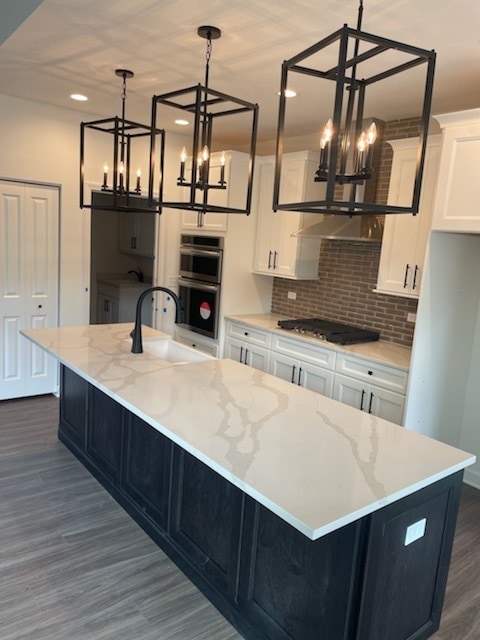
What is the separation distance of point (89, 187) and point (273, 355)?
2451 millimetres

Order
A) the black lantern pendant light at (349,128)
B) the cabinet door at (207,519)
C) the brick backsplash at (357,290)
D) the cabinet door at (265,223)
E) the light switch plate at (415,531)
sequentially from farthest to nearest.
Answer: the cabinet door at (265,223) → the brick backsplash at (357,290) → the cabinet door at (207,519) → the light switch plate at (415,531) → the black lantern pendant light at (349,128)

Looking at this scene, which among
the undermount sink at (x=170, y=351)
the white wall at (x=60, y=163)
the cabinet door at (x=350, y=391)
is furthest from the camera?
the white wall at (x=60, y=163)

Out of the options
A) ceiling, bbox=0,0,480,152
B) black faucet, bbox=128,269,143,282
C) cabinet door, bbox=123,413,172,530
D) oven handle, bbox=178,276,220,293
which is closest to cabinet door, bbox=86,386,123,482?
cabinet door, bbox=123,413,172,530

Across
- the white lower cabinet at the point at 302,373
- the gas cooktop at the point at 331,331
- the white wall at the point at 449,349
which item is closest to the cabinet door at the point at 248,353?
the white lower cabinet at the point at 302,373

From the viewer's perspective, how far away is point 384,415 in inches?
136

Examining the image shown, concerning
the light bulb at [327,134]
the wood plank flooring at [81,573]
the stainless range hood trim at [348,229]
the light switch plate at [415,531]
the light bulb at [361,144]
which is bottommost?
the wood plank flooring at [81,573]

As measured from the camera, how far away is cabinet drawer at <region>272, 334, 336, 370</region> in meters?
3.82

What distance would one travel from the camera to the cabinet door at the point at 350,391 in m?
3.58

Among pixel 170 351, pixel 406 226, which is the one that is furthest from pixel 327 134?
pixel 170 351

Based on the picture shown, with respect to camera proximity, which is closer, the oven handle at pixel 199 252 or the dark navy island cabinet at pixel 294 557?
the dark navy island cabinet at pixel 294 557

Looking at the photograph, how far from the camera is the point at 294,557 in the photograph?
68.7 inches

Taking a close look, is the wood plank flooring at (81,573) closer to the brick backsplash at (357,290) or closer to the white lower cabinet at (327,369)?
the white lower cabinet at (327,369)

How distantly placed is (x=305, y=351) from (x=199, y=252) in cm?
168

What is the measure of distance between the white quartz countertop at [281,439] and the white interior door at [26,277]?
6.54 feet
